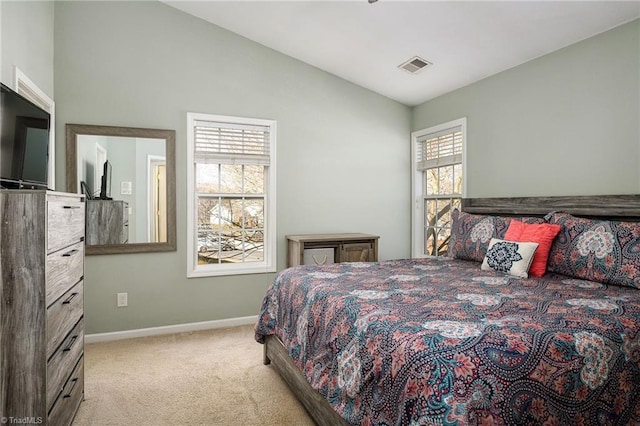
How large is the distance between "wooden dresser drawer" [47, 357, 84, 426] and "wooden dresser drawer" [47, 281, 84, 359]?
10.7 inches

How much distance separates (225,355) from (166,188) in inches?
63.7

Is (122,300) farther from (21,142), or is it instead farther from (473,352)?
(473,352)

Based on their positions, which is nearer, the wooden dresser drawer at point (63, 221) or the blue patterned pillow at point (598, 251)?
the wooden dresser drawer at point (63, 221)

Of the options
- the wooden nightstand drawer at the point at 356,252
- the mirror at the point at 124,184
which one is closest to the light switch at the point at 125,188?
the mirror at the point at 124,184

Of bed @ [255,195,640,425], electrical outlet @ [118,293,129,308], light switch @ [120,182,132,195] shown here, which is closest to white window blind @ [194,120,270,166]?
light switch @ [120,182,132,195]

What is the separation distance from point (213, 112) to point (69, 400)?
2644 millimetres

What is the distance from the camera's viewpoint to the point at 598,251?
7.34ft

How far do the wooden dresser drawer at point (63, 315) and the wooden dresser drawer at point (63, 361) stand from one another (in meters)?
0.05

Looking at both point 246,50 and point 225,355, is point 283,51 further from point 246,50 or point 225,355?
point 225,355

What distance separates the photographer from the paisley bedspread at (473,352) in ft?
3.77

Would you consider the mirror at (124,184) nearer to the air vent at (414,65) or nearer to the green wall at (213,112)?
the green wall at (213,112)

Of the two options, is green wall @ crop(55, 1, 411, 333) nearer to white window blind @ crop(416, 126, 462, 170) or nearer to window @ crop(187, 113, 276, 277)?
window @ crop(187, 113, 276, 277)

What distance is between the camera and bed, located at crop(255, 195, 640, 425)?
1169 millimetres

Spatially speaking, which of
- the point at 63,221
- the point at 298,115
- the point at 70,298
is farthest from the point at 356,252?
the point at 63,221
